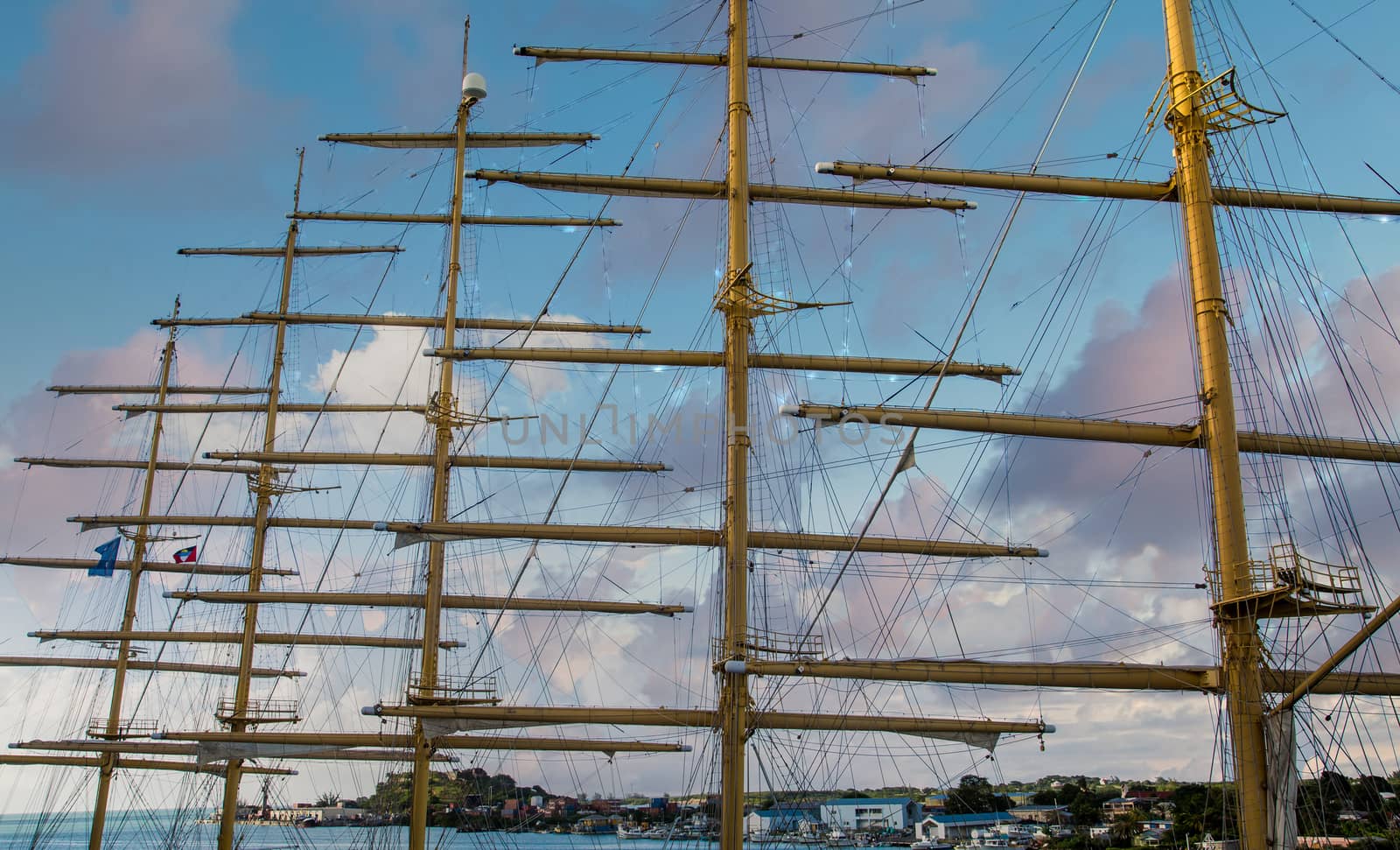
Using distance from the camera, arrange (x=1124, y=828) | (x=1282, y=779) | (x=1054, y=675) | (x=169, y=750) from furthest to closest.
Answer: (x=169, y=750), (x=1124, y=828), (x=1054, y=675), (x=1282, y=779)

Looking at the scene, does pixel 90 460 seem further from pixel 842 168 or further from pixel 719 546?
pixel 842 168

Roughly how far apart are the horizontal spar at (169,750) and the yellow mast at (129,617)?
1.18m

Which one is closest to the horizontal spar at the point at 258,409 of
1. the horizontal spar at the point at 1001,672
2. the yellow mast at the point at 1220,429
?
the horizontal spar at the point at 1001,672

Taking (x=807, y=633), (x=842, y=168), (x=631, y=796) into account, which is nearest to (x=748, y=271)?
(x=842, y=168)

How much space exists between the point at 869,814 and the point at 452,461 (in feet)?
52.1

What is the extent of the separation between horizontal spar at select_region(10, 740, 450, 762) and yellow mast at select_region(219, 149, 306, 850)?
1.82 metres

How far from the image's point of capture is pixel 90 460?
5241cm

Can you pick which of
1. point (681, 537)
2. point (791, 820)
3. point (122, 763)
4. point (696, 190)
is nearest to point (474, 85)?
point (696, 190)

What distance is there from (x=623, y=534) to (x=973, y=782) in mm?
12524

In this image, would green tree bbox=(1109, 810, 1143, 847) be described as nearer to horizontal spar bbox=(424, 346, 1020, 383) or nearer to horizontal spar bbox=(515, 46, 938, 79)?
horizontal spar bbox=(424, 346, 1020, 383)

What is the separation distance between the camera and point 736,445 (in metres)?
26.0

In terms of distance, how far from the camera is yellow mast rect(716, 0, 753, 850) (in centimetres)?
2377

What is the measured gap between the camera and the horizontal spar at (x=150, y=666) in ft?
153

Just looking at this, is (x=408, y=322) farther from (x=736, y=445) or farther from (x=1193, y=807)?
(x=1193, y=807)
